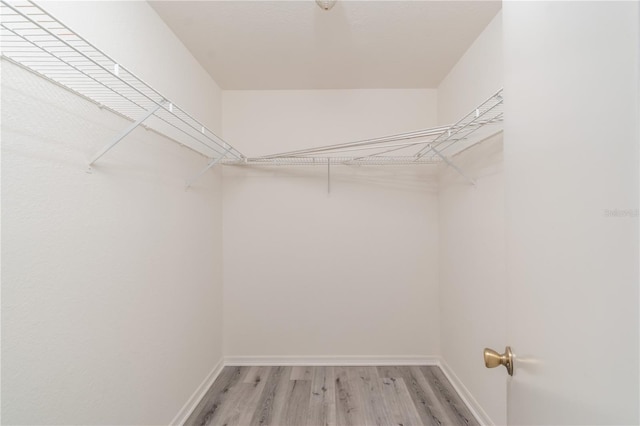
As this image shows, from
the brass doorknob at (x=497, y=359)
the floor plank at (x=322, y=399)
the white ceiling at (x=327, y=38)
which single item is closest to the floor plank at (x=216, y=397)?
the floor plank at (x=322, y=399)

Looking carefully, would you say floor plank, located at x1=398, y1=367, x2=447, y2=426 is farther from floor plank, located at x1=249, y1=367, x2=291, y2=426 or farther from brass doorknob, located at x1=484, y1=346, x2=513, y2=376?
brass doorknob, located at x1=484, y1=346, x2=513, y2=376

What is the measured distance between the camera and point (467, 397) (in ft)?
6.36

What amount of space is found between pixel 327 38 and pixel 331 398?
2.42 metres

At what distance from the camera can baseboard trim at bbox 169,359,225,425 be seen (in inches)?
69.7

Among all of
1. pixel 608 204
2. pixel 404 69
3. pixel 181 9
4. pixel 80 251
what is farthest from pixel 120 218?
pixel 404 69

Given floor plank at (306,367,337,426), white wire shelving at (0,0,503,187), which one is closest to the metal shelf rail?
white wire shelving at (0,0,503,187)

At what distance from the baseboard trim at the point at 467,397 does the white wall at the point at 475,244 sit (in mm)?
12

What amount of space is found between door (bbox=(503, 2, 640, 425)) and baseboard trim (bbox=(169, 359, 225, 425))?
6.28 feet

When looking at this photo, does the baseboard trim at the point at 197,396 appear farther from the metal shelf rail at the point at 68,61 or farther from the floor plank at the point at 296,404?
the metal shelf rail at the point at 68,61

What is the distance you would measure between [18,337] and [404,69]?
2532mm

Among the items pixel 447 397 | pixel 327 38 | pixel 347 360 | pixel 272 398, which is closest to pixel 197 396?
pixel 272 398

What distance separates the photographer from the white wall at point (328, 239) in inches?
97.7

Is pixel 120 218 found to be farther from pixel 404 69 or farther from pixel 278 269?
pixel 404 69

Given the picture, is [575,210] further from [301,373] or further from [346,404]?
[301,373]
